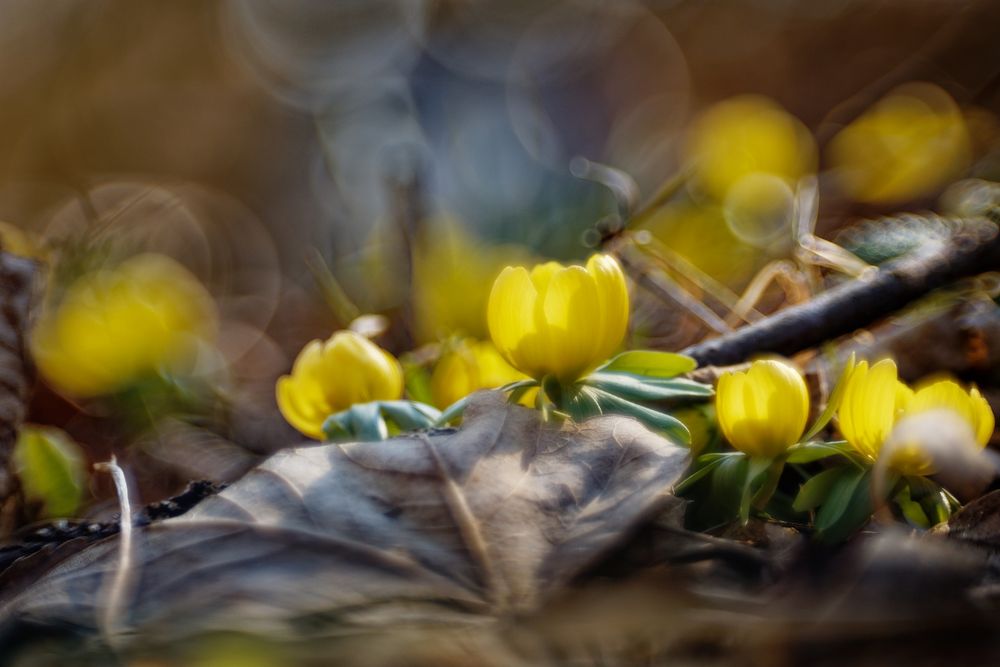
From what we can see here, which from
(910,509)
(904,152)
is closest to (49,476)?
(910,509)

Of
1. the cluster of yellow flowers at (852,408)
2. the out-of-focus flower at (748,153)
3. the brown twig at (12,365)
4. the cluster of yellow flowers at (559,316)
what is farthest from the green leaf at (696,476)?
the out-of-focus flower at (748,153)

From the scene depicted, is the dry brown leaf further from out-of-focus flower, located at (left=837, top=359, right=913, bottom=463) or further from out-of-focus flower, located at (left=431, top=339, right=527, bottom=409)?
out-of-focus flower, located at (left=431, top=339, right=527, bottom=409)

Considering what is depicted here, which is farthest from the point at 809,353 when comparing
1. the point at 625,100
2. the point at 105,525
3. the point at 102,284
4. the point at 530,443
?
the point at 625,100

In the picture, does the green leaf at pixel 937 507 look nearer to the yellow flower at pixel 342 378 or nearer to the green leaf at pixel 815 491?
the green leaf at pixel 815 491

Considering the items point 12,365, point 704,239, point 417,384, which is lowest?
point 704,239

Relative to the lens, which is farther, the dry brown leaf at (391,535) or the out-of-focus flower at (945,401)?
the out-of-focus flower at (945,401)

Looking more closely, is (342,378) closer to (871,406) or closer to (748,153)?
(871,406)

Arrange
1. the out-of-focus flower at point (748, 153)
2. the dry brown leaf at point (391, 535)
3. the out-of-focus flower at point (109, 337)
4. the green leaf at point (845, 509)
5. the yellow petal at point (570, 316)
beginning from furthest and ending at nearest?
the out-of-focus flower at point (748, 153) → the out-of-focus flower at point (109, 337) → the yellow petal at point (570, 316) → the green leaf at point (845, 509) → the dry brown leaf at point (391, 535)

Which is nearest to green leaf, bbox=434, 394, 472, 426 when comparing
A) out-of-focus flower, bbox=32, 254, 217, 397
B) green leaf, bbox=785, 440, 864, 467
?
green leaf, bbox=785, 440, 864, 467
